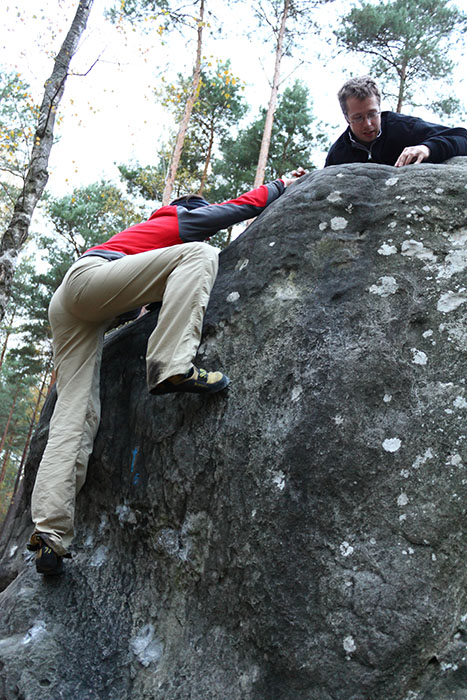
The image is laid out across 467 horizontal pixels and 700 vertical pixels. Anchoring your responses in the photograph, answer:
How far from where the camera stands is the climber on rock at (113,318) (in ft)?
9.76

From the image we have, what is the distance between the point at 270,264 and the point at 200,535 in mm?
1717

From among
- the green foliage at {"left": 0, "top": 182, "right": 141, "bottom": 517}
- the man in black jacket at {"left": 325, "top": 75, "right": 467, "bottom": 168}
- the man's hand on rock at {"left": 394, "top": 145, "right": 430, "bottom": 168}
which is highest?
the man in black jacket at {"left": 325, "top": 75, "right": 467, "bottom": 168}

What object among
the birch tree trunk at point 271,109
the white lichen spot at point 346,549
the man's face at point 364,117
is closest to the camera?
the white lichen spot at point 346,549

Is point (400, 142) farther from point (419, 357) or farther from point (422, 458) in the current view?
point (422, 458)

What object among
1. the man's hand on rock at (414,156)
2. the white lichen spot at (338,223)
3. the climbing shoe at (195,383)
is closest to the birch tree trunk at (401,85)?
the man's hand on rock at (414,156)

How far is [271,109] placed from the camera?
Result: 14.1 meters

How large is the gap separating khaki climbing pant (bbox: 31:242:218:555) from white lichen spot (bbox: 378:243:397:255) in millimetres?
1015

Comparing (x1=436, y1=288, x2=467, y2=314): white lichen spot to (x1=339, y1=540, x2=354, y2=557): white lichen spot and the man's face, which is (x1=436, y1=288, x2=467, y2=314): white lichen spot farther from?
the man's face

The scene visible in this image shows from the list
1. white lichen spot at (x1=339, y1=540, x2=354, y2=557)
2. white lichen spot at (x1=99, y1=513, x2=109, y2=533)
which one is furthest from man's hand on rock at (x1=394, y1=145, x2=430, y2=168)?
white lichen spot at (x1=99, y1=513, x2=109, y2=533)

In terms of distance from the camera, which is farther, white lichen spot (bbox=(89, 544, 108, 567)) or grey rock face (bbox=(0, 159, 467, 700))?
white lichen spot (bbox=(89, 544, 108, 567))

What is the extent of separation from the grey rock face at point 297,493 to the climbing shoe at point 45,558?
0.50 ft

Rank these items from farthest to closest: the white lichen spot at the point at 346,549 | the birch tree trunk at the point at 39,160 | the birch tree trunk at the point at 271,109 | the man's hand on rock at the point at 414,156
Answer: the birch tree trunk at the point at 271,109, the birch tree trunk at the point at 39,160, the man's hand on rock at the point at 414,156, the white lichen spot at the point at 346,549

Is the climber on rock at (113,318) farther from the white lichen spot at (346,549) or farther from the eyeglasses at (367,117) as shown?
the white lichen spot at (346,549)

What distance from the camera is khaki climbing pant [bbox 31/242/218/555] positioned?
301 cm
